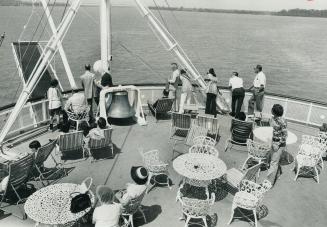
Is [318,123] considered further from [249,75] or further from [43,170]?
[249,75]

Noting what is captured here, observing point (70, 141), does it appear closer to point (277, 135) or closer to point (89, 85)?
point (89, 85)

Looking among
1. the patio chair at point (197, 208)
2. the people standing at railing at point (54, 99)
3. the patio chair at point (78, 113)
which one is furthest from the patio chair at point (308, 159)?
the people standing at railing at point (54, 99)

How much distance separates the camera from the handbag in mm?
6785

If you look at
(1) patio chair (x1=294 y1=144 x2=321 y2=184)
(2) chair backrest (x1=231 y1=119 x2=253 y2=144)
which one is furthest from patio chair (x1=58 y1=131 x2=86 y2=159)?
(1) patio chair (x1=294 y1=144 x2=321 y2=184)

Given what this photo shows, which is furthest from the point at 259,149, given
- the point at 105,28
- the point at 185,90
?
the point at 105,28

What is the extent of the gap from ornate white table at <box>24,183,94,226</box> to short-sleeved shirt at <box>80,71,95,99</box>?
591 centimetres

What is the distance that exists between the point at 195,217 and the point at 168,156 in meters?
3.66

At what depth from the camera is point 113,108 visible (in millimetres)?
12852

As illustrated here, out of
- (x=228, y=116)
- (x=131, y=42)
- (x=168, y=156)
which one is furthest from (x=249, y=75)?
(x=168, y=156)

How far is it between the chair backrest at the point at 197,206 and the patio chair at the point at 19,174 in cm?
341

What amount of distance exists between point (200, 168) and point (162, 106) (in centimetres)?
500

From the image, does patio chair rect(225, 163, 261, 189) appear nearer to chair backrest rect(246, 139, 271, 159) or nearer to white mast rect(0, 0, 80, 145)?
chair backrest rect(246, 139, 271, 159)

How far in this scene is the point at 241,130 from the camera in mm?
11227

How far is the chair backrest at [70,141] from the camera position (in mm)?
9734
